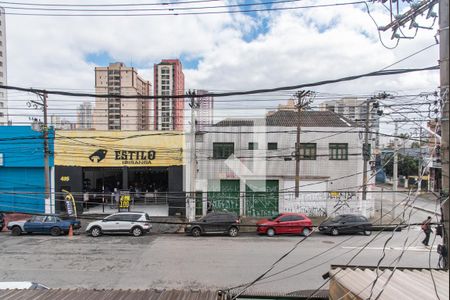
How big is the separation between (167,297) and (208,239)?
13.0 m

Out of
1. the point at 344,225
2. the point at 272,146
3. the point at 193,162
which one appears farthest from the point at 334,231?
the point at 193,162

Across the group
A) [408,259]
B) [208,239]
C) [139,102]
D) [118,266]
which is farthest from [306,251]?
[139,102]

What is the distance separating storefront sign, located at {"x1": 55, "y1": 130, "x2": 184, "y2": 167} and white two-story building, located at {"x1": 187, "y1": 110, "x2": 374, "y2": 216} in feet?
6.85

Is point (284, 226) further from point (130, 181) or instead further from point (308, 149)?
point (130, 181)

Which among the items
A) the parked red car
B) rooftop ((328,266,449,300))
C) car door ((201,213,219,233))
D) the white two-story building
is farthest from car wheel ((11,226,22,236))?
rooftop ((328,266,449,300))

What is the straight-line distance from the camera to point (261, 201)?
990 inches

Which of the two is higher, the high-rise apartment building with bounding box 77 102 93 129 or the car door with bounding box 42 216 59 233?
the high-rise apartment building with bounding box 77 102 93 129

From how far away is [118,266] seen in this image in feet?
40.8

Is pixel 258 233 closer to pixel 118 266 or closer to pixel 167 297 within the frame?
pixel 118 266

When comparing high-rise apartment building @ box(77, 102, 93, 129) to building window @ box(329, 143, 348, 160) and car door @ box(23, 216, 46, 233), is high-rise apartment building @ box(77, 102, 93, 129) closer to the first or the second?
car door @ box(23, 216, 46, 233)

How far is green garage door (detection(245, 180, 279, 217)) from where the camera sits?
24.8 metres

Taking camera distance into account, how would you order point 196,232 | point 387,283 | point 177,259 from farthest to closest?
point 196,232
point 177,259
point 387,283

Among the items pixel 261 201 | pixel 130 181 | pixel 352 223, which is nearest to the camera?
pixel 352 223

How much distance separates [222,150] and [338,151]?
904cm
